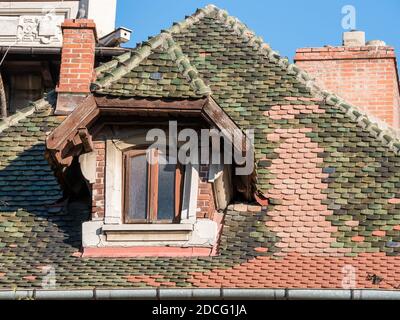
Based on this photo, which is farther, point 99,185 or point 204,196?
point 99,185

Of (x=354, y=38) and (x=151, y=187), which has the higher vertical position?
(x=354, y=38)

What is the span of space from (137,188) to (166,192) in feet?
1.12

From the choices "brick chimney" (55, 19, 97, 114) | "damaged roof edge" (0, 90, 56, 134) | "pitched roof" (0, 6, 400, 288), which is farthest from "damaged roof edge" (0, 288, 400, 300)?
"brick chimney" (55, 19, 97, 114)

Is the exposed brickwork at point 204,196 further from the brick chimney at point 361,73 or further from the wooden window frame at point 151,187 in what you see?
the brick chimney at point 361,73

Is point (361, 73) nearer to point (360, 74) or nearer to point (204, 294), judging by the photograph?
point (360, 74)

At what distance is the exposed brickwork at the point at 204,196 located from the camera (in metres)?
18.5

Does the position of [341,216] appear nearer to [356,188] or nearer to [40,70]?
[356,188]

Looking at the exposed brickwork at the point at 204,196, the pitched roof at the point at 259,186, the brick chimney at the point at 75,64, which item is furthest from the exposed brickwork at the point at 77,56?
the exposed brickwork at the point at 204,196

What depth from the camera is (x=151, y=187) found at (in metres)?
18.6

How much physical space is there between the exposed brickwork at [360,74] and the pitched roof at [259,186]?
7.19ft

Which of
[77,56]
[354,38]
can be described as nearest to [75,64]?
[77,56]

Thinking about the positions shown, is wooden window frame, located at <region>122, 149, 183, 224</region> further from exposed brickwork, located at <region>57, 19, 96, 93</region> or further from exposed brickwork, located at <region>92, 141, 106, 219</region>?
exposed brickwork, located at <region>57, 19, 96, 93</region>
